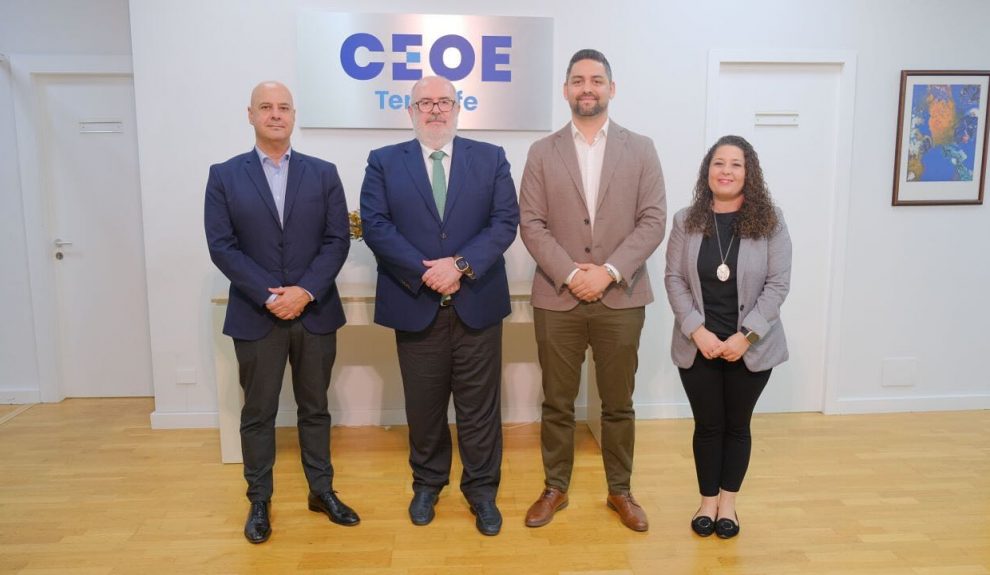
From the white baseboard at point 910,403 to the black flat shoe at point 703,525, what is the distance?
1915 millimetres

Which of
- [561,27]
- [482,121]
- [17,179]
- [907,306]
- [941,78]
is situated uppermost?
[561,27]

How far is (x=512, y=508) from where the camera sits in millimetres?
2947

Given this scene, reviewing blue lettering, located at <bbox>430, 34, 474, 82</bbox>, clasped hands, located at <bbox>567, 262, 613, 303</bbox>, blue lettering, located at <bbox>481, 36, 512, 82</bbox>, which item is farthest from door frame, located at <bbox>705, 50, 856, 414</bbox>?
Answer: clasped hands, located at <bbox>567, 262, 613, 303</bbox>

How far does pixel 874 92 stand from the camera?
3.99m

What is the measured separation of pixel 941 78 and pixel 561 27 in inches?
90.0

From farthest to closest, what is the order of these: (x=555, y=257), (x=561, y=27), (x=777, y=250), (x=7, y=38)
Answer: (x=7, y=38), (x=561, y=27), (x=555, y=257), (x=777, y=250)

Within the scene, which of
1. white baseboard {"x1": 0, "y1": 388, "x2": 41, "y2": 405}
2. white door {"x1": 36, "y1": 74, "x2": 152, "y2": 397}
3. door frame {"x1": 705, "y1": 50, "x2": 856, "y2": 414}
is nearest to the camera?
door frame {"x1": 705, "y1": 50, "x2": 856, "y2": 414}

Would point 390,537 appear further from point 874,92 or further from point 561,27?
point 874,92

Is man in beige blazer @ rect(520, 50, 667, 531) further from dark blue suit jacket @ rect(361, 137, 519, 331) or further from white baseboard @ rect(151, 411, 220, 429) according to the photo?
white baseboard @ rect(151, 411, 220, 429)

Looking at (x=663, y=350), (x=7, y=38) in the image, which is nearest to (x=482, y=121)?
(x=663, y=350)

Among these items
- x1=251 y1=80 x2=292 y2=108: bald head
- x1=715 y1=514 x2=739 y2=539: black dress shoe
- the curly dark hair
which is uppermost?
x1=251 y1=80 x2=292 y2=108: bald head

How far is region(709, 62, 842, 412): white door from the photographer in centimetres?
399

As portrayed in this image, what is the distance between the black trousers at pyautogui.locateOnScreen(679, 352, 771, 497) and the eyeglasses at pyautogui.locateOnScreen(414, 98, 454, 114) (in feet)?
4.56

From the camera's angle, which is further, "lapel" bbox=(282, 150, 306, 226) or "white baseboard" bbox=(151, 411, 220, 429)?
"white baseboard" bbox=(151, 411, 220, 429)
